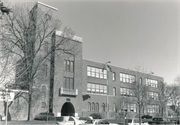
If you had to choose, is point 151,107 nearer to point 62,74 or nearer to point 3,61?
point 62,74

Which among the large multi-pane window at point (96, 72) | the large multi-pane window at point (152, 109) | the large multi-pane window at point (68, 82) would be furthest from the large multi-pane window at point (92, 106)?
the large multi-pane window at point (152, 109)

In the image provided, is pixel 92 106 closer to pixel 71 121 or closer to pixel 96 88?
pixel 96 88

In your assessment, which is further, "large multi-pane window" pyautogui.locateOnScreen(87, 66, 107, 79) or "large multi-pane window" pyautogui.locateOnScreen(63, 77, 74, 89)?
"large multi-pane window" pyautogui.locateOnScreen(87, 66, 107, 79)

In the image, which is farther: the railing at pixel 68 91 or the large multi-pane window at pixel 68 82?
the large multi-pane window at pixel 68 82

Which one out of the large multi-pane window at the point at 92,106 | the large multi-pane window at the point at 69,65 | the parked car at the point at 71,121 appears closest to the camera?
the parked car at the point at 71,121

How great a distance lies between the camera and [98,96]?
52719 mm

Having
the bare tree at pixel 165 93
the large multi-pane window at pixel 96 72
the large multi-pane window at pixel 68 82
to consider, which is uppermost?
the large multi-pane window at pixel 96 72

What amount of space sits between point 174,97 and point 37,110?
3332 cm

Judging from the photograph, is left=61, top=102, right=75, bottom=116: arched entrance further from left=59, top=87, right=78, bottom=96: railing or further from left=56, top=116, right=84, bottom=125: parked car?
left=56, top=116, right=84, bottom=125: parked car

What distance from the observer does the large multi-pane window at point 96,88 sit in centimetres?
5216

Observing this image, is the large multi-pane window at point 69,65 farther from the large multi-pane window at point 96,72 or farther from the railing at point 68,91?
the large multi-pane window at point 96,72

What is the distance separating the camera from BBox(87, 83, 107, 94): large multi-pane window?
52162 millimetres

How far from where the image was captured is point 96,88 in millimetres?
53688

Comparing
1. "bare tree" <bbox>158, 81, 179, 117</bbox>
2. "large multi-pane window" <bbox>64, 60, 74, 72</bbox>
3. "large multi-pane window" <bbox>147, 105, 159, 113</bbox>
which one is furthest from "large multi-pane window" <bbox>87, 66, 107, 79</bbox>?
"large multi-pane window" <bbox>147, 105, 159, 113</bbox>
